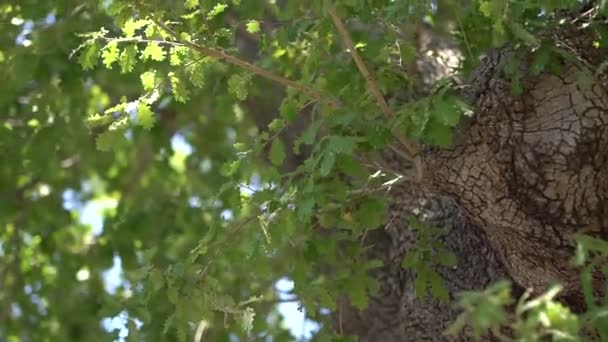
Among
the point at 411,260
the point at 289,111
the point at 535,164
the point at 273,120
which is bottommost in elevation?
the point at 411,260

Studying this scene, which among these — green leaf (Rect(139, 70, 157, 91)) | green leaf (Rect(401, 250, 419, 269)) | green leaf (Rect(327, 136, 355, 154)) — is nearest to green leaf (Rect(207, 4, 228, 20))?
green leaf (Rect(139, 70, 157, 91))

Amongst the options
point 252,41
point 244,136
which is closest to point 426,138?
point 252,41

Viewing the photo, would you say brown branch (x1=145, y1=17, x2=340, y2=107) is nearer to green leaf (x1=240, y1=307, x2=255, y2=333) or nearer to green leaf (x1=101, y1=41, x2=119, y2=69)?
green leaf (x1=101, y1=41, x2=119, y2=69)

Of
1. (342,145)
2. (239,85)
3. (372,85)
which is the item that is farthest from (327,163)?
(239,85)

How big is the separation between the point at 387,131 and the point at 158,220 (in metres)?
2.68

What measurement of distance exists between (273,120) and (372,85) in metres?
0.58

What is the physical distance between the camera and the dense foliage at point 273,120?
3.39 metres

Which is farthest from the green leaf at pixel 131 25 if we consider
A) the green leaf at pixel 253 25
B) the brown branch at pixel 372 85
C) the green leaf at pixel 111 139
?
the brown branch at pixel 372 85

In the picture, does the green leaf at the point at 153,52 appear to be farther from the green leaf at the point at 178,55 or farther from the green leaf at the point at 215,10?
the green leaf at the point at 215,10

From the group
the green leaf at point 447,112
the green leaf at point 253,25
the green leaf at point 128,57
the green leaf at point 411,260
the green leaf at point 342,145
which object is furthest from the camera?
the green leaf at point 411,260

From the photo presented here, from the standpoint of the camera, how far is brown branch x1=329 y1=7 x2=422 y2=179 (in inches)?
136

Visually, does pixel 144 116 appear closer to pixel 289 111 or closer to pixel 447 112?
pixel 289 111

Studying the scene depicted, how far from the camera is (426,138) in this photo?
3.31 meters

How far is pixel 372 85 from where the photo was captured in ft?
11.5
